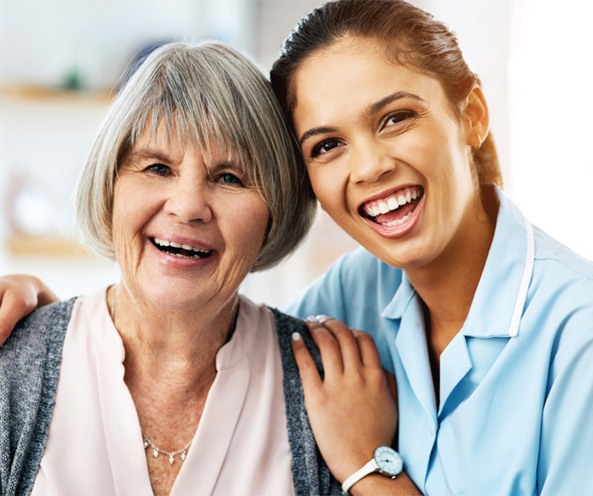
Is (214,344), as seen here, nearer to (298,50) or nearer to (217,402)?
(217,402)

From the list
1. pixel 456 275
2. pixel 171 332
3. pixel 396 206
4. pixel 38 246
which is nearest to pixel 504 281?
pixel 456 275

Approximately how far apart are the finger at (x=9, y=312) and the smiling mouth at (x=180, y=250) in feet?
1.16

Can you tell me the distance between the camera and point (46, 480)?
1.35 meters

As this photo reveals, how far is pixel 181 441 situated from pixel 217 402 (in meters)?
0.12

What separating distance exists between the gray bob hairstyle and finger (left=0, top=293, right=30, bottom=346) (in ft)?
0.82

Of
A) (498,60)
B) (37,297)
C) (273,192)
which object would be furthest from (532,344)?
(498,60)

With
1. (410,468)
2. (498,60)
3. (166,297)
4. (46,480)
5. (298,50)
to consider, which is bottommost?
(410,468)

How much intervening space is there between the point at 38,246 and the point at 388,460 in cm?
223

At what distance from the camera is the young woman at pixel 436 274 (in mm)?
1305

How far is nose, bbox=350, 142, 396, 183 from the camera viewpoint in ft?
4.58

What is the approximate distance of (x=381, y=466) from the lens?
1.43 meters

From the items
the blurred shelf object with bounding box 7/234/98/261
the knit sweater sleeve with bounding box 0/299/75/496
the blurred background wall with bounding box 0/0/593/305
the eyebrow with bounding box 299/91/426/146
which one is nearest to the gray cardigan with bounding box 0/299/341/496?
the knit sweater sleeve with bounding box 0/299/75/496

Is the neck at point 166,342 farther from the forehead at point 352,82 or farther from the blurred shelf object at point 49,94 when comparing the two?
the blurred shelf object at point 49,94

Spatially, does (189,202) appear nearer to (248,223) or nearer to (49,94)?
(248,223)
